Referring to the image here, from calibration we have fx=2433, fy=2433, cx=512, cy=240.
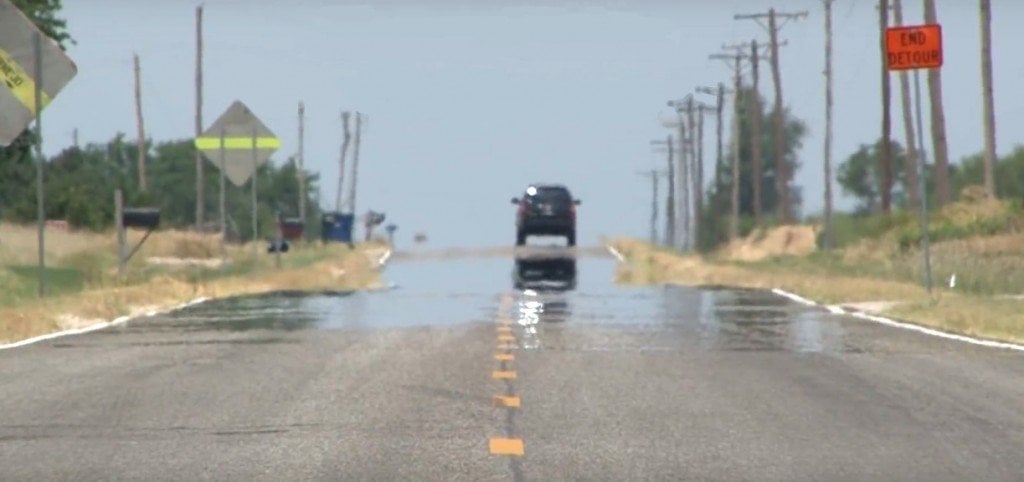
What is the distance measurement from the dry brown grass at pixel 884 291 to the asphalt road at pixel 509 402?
1.16 metres

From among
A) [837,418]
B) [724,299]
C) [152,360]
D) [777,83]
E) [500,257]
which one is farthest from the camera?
[777,83]

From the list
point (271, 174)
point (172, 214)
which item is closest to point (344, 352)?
point (172, 214)

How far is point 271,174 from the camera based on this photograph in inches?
5689

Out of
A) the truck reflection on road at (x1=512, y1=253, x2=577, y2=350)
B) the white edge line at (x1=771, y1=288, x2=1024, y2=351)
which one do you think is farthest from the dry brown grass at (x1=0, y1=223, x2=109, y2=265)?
the white edge line at (x1=771, y1=288, x2=1024, y2=351)

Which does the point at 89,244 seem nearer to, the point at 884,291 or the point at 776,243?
the point at 884,291

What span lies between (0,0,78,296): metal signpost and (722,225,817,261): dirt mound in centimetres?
5797

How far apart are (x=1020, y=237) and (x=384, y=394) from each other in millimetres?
41401

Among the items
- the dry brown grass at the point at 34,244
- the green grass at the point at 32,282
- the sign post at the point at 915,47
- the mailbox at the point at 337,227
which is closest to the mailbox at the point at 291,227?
the dry brown grass at the point at 34,244

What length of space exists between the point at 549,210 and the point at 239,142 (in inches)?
1093

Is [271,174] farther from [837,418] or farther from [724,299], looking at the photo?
[837,418]

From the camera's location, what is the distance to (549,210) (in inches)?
2916

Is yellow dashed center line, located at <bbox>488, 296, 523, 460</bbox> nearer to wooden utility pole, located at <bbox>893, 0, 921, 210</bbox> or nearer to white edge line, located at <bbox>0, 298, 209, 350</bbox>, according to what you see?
white edge line, located at <bbox>0, 298, 209, 350</bbox>

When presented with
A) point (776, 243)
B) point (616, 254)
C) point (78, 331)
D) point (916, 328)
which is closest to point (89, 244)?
point (616, 254)

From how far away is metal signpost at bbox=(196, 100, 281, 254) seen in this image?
46.7m
